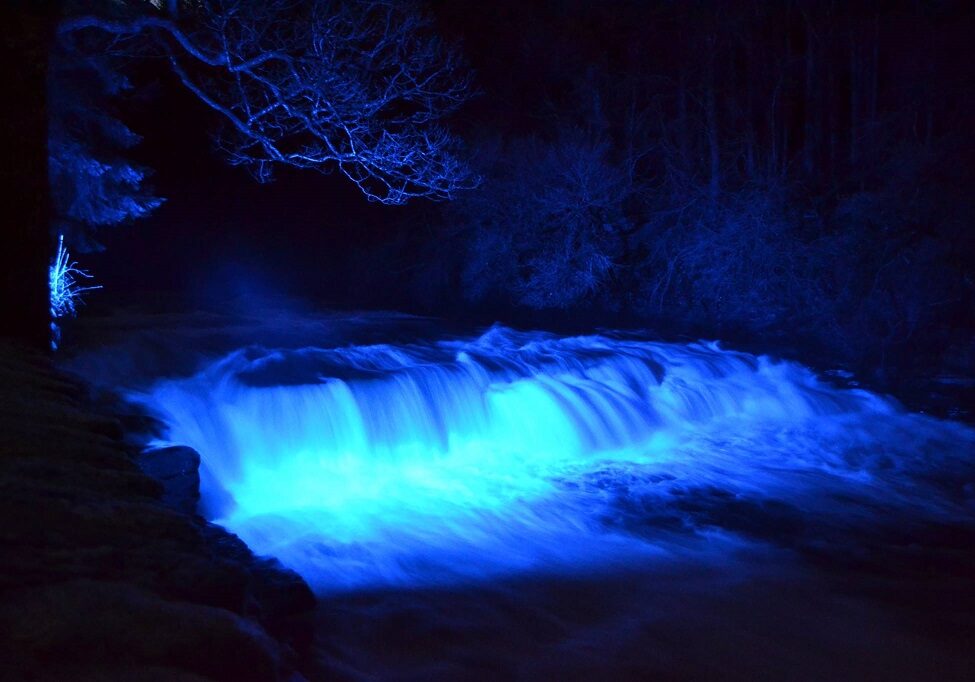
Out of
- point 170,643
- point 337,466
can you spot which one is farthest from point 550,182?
point 170,643

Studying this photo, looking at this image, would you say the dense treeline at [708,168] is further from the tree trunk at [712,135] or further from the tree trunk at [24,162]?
the tree trunk at [24,162]

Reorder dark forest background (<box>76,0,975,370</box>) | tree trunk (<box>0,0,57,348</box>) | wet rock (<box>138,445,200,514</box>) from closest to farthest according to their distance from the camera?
tree trunk (<box>0,0,57,348</box>)
wet rock (<box>138,445,200,514</box>)
dark forest background (<box>76,0,975,370</box>)

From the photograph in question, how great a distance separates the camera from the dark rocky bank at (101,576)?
7.20 feet

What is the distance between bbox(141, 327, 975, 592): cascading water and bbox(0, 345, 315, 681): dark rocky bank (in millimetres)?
3029

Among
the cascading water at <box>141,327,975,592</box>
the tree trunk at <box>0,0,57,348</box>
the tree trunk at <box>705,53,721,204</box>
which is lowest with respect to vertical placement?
the cascading water at <box>141,327,975,592</box>

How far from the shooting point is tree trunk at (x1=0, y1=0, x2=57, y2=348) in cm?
556

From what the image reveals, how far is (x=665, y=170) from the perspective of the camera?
1988 cm

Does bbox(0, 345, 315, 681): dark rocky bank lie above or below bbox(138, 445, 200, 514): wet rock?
above

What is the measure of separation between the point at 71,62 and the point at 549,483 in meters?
8.48

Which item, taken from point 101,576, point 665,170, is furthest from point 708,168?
point 101,576

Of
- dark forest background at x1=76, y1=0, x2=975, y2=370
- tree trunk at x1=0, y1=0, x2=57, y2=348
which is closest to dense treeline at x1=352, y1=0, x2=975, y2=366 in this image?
dark forest background at x1=76, y1=0, x2=975, y2=370

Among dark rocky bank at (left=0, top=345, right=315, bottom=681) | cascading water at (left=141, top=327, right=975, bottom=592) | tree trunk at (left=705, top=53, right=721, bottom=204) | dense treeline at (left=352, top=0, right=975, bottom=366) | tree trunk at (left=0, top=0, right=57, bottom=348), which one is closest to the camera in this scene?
dark rocky bank at (left=0, top=345, right=315, bottom=681)

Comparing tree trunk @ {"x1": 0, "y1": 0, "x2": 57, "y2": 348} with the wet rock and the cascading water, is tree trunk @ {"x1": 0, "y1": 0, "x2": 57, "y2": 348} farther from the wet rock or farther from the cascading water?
the cascading water

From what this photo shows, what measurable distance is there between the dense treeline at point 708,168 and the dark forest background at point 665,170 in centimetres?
6
